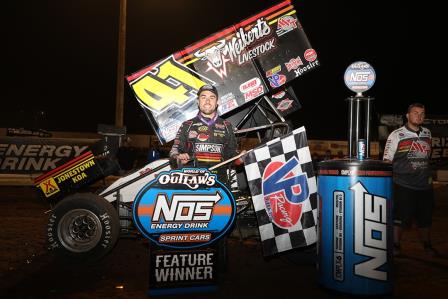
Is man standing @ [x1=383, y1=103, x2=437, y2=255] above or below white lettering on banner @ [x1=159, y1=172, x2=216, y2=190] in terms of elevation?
below

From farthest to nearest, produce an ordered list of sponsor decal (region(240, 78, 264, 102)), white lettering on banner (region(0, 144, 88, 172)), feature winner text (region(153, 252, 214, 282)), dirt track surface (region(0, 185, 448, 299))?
white lettering on banner (region(0, 144, 88, 172)), sponsor decal (region(240, 78, 264, 102)), dirt track surface (region(0, 185, 448, 299)), feature winner text (region(153, 252, 214, 282))

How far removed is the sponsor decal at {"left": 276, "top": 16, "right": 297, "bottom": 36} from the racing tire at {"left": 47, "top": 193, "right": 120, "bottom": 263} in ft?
9.29

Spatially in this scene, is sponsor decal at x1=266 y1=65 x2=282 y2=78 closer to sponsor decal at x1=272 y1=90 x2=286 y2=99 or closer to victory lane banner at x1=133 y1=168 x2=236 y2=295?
sponsor decal at x1=272 y1=90 x2=286 y2=99

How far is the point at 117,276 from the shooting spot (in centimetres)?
396

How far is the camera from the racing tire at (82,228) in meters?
4.18

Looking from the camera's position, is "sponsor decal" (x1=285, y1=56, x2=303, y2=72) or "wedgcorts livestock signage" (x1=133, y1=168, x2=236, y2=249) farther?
"sponsor decal" (x1=285, y1=56, x2=303, y2=72)

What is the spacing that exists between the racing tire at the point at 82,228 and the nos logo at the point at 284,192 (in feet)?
5.26

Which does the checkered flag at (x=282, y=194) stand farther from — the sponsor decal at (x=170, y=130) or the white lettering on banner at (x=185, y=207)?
the sponsor decal at (x=170, y=130)

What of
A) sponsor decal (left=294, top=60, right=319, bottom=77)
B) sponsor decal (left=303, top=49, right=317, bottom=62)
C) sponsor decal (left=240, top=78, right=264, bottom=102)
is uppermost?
sponsor decal (left=303, top=49, right=317, bottom=62)

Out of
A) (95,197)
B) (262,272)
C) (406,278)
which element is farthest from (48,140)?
(406,278)

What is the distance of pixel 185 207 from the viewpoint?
10.7ft

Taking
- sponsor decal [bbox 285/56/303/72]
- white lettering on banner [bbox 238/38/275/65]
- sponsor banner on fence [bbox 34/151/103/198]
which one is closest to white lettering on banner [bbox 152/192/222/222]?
sponsor banner on fence [bbox 34/151/103/198]

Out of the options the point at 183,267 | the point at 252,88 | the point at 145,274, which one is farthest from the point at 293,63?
the point at 145,274

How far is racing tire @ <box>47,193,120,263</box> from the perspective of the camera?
418 cm
